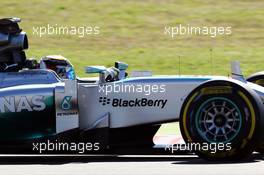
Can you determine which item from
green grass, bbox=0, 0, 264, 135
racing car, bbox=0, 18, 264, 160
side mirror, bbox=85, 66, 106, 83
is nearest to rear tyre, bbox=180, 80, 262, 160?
racing car, bbox=0, 18, 264, 160

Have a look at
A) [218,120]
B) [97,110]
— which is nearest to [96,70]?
[97,110]

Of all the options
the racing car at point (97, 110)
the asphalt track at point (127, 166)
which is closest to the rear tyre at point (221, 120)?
the asphalt track at point (127, 166)

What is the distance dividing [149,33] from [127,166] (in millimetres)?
14586

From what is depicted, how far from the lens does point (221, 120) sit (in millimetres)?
8766

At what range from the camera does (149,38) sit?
74.4 feet

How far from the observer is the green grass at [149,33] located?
20719 mm

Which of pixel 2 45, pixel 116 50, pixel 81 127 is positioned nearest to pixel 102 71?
pixel 81 127

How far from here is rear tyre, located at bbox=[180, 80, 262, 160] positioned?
8.55 metres

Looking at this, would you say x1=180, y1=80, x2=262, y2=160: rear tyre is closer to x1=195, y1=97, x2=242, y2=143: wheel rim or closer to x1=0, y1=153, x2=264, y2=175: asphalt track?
x1=195, y1=97, x2=242, y2=143: wheel rim

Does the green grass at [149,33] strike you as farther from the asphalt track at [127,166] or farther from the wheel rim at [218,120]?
the wheel rim at [218,120]

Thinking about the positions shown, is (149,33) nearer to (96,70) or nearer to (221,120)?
(96,70)

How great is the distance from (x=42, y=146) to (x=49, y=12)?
15.5m

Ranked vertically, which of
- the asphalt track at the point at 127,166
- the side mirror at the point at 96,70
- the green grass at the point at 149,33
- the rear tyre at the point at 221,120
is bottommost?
the asphalt track at the point at 127,166

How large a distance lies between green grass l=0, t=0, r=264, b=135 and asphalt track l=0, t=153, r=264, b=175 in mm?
10314
